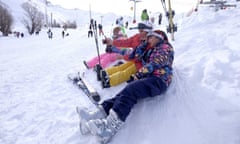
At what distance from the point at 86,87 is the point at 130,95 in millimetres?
1561

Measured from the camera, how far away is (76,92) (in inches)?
162

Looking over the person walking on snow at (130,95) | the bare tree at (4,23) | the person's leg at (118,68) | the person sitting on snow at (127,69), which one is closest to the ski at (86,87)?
the person sitting on snow at (127,69)

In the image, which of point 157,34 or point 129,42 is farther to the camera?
point 129,42

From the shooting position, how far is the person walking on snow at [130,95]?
8.31 ft

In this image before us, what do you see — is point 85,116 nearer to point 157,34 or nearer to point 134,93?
point 134,93

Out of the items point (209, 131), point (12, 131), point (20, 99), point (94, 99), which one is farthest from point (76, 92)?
point (209, 131)

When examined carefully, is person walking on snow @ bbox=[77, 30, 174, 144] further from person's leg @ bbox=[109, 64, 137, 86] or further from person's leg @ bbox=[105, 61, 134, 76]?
person's leg @ bbox=[105, 61, 134, 76]

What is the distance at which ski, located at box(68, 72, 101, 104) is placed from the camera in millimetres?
3697

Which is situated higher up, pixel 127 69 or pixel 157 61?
pixel 157 61

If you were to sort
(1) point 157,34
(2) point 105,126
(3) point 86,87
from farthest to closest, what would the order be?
(3) point 86,87 → (1) point 157,34 → (2) point 105,126

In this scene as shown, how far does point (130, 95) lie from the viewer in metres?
2.74

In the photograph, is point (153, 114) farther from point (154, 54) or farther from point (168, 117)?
point (154, 54)

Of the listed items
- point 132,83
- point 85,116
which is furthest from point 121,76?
A: point 85,116

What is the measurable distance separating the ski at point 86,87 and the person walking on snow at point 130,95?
27.7 inches
